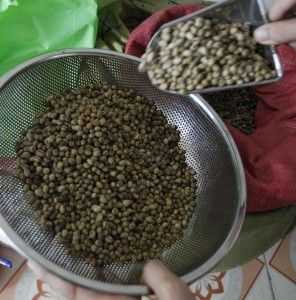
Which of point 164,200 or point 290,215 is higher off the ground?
point 164,200

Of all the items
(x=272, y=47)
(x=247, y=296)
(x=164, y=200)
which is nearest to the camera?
(x=272, y=47)

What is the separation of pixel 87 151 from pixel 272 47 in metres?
0.35

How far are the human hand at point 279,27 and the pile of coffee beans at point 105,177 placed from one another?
298 mm

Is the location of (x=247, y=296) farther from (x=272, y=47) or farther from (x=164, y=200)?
(x=272, y=47)

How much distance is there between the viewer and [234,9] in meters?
0.72

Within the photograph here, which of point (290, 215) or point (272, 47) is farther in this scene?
point (290, 215)

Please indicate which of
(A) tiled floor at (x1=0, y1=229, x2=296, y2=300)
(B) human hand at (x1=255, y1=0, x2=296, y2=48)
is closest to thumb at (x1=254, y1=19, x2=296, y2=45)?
Result: (B) human hand at (x1=255, y1=0, x2=296, y2=48)

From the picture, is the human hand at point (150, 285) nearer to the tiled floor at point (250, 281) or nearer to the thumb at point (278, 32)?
the thumb at point (278, 32)

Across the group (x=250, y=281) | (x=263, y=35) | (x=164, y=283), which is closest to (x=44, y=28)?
(x=263, y=35)

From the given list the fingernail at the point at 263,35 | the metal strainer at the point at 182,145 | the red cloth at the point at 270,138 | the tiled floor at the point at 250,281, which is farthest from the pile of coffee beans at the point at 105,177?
the tiled floor at the point at 250,281

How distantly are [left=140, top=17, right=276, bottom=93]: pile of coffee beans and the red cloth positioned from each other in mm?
199

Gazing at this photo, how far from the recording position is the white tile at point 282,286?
1.26 meters

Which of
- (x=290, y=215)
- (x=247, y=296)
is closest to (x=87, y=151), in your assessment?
(x=290, y=215)

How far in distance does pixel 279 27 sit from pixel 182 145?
361 millimetres
